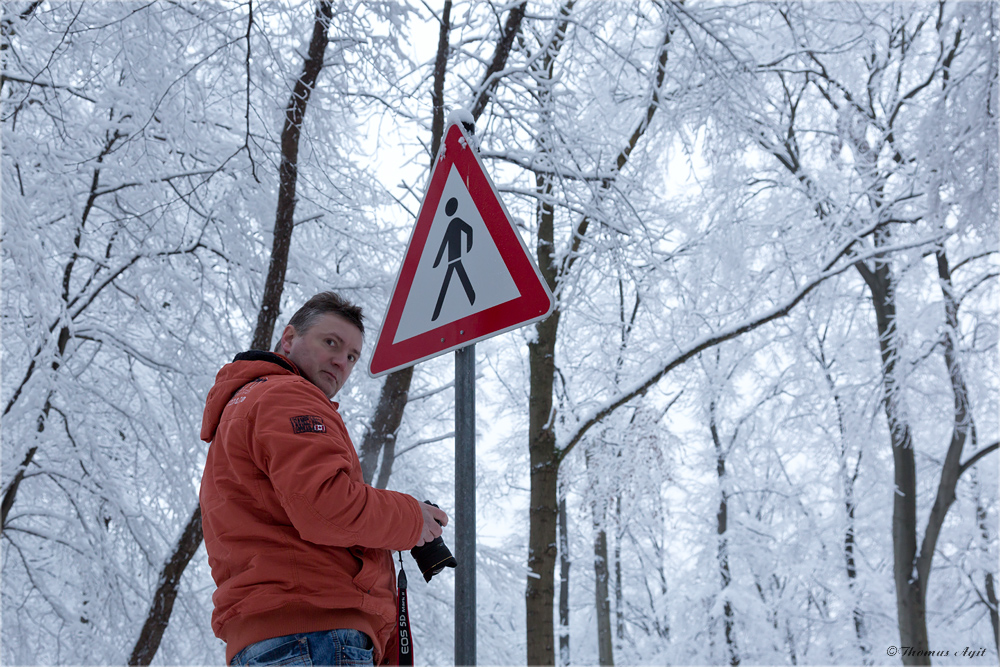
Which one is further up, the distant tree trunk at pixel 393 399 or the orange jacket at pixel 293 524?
the distant tree trunk at pixel 393 399

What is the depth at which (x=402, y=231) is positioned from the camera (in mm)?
7273

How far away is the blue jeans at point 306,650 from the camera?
4.88 feet

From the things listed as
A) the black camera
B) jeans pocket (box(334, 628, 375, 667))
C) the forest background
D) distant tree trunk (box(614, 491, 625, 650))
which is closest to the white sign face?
the black camera

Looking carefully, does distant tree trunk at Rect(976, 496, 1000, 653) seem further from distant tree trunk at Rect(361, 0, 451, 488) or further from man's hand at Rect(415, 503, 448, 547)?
man's hand at Rect(415, 503, 448, 547)

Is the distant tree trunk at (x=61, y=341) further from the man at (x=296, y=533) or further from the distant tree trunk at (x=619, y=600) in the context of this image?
the distant tree trunk at (x=619, y=600)

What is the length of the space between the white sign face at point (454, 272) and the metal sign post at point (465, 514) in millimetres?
157

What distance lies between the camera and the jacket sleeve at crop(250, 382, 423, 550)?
1459mm

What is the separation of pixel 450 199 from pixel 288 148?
8.81 ft

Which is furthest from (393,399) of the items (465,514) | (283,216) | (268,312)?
(465,514)

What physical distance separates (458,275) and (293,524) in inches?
29.1

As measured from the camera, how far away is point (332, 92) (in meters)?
4.46

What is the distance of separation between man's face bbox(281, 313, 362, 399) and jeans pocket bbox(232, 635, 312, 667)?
0.67 m

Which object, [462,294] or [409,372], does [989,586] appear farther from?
[462,294]

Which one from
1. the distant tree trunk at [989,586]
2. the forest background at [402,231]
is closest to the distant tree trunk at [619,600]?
the forest background at [402,231]
